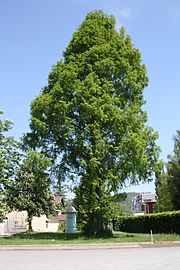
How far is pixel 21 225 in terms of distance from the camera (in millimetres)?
59688

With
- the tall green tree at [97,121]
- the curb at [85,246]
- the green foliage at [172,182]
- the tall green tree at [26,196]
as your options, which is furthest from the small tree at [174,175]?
the curb at [85,246]

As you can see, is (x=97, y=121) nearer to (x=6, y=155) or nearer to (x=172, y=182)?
(x=6, y=155)

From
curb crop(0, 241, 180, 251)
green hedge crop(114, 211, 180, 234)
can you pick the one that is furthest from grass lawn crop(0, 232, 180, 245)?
green hedge crop(114, 211, 180, 234)

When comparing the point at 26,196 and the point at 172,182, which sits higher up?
the point at 172,182

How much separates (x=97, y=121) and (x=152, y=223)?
643 inches

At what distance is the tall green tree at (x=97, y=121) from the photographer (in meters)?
27.1

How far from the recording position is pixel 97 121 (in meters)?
27.6

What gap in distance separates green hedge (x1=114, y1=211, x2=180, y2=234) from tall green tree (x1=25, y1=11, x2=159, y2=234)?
7.13 meters

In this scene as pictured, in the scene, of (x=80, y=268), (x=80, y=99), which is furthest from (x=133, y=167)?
(x=80, y=268)

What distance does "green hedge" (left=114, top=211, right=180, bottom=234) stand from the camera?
33906mm

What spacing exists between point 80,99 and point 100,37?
6.02 m

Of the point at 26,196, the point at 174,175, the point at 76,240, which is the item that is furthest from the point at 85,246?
the point at 174,175

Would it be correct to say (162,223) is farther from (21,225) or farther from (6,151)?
(21,225)

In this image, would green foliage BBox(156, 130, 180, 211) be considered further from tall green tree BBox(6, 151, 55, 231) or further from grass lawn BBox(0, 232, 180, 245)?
grass lawn BBox(0, 232, 180, 245)
